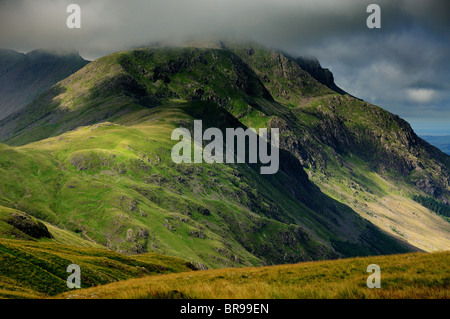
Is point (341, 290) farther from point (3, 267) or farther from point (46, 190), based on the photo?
point (46, 190)

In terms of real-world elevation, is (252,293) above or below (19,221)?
below

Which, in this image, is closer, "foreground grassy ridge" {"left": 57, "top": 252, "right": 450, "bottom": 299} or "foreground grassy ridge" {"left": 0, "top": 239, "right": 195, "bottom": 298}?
"foreground grassy ridge" {"left": 57, "top": 252, "right": 450, "bottom": 299}

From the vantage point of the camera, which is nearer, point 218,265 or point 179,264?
point 179,264

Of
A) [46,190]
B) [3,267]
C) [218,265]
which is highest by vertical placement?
[46,190]

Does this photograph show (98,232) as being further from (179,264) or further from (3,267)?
(3,267)

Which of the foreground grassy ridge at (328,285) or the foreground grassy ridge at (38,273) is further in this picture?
the foreground grassy ridge at (38,273)

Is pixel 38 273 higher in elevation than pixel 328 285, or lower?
lower

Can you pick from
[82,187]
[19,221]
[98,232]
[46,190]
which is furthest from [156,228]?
[19,221]

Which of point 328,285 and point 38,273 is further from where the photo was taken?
point 38,273
